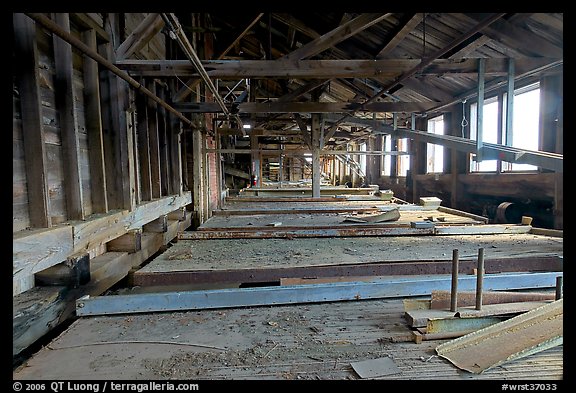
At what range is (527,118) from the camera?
5.85 meters

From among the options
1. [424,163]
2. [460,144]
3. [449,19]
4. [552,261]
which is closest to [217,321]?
[552,261]

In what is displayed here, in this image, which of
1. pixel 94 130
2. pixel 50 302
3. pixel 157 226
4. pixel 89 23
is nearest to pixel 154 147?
pixel 157 226

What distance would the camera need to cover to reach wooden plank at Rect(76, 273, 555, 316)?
72.3 inches

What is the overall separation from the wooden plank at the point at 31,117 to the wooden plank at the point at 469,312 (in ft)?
7.73

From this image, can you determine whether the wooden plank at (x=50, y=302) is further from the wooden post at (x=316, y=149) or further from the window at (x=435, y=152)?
the window at (x=435, y=152)

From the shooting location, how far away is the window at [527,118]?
5.57 metres

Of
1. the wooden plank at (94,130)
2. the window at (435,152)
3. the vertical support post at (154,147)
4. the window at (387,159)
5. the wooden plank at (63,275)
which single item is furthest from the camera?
the window at (387,159)

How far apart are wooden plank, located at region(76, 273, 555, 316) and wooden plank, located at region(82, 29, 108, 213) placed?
1.28 metres

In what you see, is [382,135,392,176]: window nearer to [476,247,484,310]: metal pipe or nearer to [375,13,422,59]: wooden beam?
[375,13,422,59]: wooden beam

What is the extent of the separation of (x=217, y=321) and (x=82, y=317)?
808 mm

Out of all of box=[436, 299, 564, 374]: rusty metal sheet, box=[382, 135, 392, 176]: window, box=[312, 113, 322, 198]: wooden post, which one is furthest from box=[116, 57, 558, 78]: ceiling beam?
box=[382, 135, 392, 176]: window

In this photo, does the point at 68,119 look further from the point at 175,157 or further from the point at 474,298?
the point at 474,298

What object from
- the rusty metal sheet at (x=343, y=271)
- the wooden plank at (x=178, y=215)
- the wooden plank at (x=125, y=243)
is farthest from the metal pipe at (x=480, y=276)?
the wooden plank at (x=178, y=215)

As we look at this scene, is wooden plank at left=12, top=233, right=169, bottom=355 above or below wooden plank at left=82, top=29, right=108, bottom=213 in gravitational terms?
below
